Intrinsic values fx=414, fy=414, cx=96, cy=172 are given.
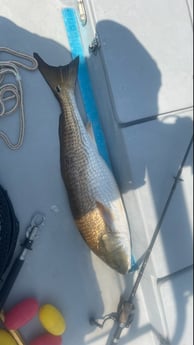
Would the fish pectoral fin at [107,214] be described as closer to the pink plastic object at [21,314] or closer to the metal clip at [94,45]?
the pink plastic object at [21,314]

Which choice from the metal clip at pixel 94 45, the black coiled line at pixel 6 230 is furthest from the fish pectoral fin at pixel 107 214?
the metal clip at pixel 94 45

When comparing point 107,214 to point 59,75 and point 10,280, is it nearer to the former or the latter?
point 10,280

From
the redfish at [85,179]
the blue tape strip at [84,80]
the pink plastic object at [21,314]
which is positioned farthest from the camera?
the blue tape strip at [84,80]

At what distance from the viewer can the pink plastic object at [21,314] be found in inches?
58.0

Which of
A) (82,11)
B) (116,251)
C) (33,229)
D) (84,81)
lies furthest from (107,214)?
(82,11)

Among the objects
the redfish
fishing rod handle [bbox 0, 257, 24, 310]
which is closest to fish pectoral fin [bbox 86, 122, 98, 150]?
the redfish

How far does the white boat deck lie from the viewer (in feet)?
5.28

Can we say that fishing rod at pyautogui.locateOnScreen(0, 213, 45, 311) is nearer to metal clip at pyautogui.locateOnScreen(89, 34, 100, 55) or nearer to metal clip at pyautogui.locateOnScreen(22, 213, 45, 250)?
metal clip at pyautogui.locateOnScreen(22, 213, 45, 250)

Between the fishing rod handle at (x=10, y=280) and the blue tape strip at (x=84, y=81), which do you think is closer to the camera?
the fishing rod handle at (x=10, y=280)

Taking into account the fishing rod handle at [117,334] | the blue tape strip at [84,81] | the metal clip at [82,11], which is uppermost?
the metal clip at [82,11]

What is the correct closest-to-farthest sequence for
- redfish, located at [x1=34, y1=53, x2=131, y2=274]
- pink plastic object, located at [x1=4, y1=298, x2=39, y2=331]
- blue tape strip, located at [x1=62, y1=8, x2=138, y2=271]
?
1. pink plastic object, located at [x1=4, y1=298, x2=39, y2=331]
2. redfish, located at [x1=34, y1=53, x2=131, y2=274]
3. blue tape strip, located at [x1=62, y1=8, x2=138, y2=271]

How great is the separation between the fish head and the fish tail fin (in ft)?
1.92

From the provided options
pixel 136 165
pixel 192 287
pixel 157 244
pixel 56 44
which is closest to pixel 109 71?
pixel 56 44

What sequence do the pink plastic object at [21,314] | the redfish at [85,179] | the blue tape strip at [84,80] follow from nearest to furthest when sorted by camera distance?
the pink plastic object at [21,314]
the redfish at [85,179]
the blue tape strip at [84,80]
